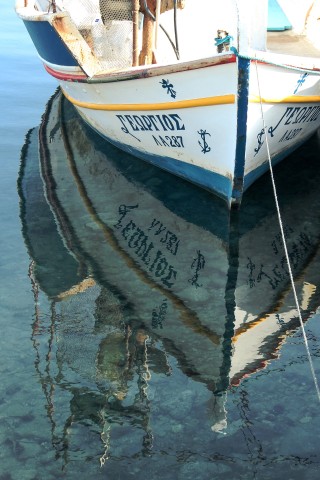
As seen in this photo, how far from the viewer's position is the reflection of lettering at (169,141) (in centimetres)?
926

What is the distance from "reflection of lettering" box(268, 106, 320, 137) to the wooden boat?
19 millimetres

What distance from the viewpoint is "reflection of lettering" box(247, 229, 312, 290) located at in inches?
306

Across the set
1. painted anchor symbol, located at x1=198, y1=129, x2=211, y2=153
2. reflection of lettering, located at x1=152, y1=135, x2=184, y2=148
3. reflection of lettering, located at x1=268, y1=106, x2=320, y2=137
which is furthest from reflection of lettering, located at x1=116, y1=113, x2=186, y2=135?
reflection of lettering, located at x1=268, y1=106, x2=320, y2=137

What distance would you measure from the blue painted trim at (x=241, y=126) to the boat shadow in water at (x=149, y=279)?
39cm

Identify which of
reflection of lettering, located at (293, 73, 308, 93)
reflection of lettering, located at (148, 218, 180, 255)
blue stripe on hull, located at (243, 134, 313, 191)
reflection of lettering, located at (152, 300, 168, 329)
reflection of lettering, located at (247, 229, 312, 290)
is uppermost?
reflection of lettering, located at (293, 73, 308, 93)

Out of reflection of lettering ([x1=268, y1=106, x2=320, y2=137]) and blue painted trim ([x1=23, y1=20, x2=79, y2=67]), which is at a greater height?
blue painted trim ([x1=23, y1=20, x2=79, y2=67])

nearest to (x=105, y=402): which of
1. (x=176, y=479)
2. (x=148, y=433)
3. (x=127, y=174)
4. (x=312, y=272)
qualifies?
(x=148, y=433)

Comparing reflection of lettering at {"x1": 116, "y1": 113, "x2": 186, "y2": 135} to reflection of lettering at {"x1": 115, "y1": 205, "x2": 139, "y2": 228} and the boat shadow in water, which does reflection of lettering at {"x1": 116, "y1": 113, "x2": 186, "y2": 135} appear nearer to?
the boat shadow in water

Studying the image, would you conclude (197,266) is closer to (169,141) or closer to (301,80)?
(169,141)

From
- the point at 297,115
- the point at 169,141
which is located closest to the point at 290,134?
the point at 297,115

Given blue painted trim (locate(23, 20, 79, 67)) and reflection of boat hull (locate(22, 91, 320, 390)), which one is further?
blue painted trim (locate(23, 20, 79, 67))

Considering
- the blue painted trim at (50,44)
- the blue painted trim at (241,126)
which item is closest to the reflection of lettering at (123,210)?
the blue painted trim at (241,126)

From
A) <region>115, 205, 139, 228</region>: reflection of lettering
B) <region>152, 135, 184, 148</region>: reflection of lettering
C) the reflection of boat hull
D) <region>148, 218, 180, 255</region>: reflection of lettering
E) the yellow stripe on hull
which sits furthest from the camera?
<region>152, 135, 184, 148</region>: reflection of lettering

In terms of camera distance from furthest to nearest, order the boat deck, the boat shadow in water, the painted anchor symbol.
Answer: the boat deck, the painted anchor symbol, the boat shadow in water
